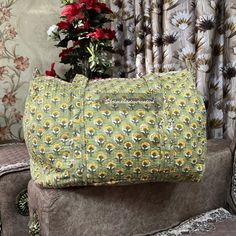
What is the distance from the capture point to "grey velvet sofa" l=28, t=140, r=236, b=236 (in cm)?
88

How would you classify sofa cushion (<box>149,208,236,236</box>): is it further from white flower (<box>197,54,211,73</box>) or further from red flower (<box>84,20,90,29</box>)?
red flower (<box>84,20,90,29</box>)

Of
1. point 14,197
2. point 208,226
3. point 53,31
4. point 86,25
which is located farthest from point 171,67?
point 14,197

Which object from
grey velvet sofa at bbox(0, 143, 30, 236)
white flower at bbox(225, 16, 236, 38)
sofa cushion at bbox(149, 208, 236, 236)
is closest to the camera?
sofa cushion at bbox(149, 208, 236, 236)

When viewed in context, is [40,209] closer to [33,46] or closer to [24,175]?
[24,175]

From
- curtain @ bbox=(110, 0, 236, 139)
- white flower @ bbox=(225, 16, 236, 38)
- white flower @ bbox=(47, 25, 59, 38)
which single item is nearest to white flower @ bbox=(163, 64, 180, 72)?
curtain @ bbox=(110, 0, 236, 139)

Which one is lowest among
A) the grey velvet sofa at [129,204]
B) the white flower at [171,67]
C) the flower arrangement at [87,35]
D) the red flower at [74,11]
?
the grey velvet sofa at [129,204]

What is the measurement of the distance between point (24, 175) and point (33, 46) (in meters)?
0.94

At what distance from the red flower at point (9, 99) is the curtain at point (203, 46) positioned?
29.4 inches

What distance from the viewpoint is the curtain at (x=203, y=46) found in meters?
1.37

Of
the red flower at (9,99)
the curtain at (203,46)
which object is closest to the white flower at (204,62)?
the curtain at (203,46)

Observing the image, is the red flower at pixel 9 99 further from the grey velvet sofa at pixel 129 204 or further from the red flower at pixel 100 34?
the grey velvet sofa at pixel 129 204

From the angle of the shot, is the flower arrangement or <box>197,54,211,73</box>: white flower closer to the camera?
<box>197,54,211,73</box>: white flower

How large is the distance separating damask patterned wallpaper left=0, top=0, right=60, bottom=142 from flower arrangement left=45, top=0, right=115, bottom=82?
0.82ft

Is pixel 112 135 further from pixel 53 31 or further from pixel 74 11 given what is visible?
pixel 53 31
